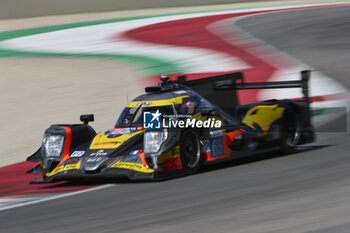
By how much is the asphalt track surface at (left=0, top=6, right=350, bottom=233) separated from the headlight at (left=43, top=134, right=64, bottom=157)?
1.05m

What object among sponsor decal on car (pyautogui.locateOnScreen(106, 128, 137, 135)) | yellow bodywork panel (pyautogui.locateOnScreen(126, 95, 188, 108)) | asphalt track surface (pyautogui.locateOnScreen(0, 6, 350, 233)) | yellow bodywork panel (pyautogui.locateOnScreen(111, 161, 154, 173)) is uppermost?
yellow bodywork panel (pyautogui.locateOnScreen(126, 95, 188, 108))

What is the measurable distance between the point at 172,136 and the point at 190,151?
39cm

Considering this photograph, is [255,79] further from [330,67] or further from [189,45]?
[189,45]

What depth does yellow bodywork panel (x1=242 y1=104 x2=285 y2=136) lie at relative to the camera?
351 inches

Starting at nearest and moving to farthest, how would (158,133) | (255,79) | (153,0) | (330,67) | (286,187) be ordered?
1. (286,187)
2. (158,133)
3. (255,79)
4. (330,67)
5. (153,0)

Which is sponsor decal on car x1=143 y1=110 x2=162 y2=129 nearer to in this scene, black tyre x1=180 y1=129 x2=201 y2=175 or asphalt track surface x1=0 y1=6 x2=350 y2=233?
black tyre x1=180 y1=129 x2=201 y2=175

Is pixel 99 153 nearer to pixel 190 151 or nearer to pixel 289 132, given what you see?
pixel 190 151

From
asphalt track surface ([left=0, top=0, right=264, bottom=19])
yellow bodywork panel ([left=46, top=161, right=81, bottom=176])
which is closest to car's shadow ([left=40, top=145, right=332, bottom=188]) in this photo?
yellow bodywork panel ([left=46, top=161, right=81, bottom=176])

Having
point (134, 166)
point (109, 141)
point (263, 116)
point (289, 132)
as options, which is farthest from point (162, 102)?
point (289, 132)

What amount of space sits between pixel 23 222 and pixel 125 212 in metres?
0.93

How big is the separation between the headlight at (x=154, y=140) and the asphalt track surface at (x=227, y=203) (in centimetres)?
39

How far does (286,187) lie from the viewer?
665 cm

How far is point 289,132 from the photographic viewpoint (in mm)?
9391

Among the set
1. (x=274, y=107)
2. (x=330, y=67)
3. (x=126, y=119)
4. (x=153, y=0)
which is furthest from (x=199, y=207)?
(x=153, y=0)
